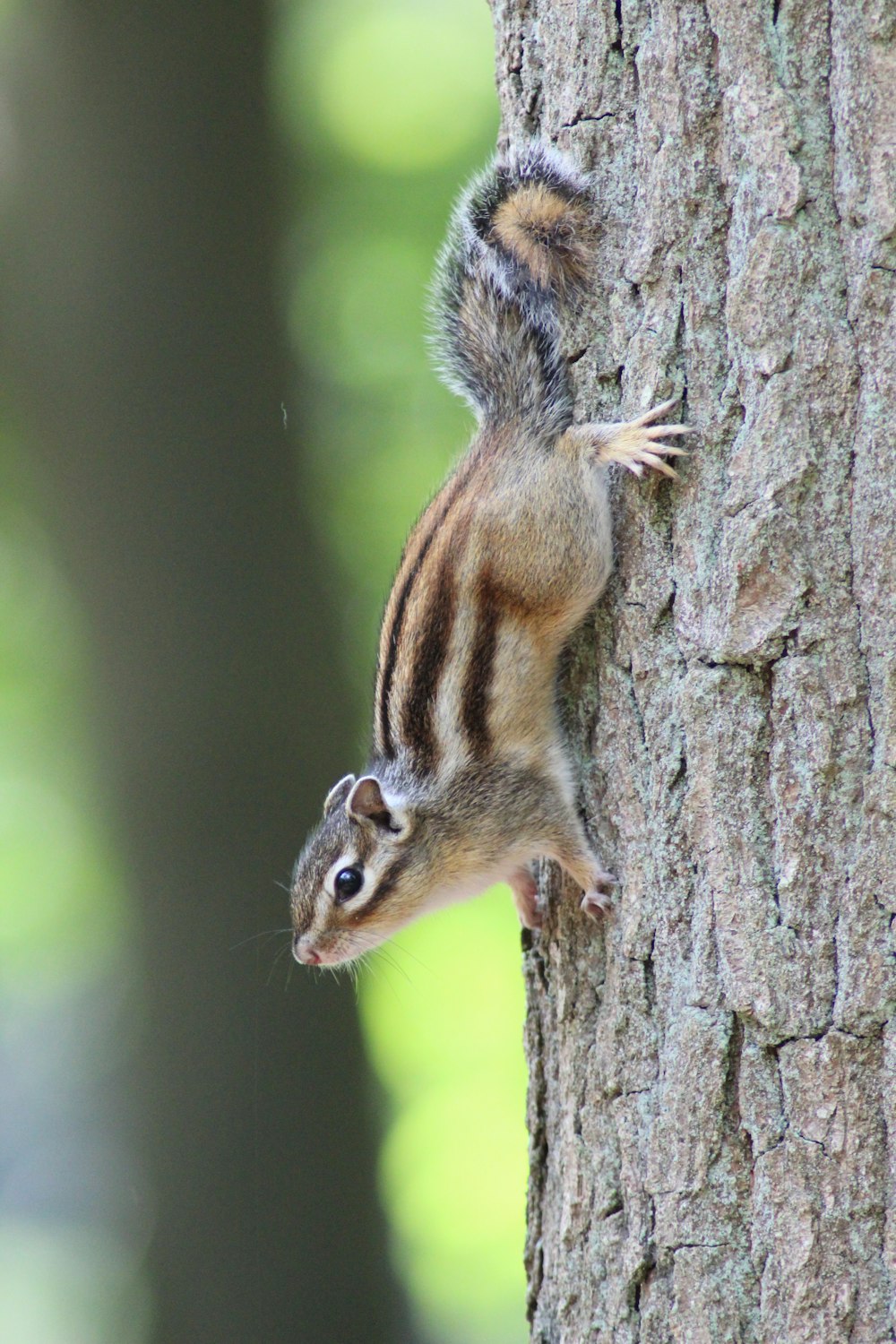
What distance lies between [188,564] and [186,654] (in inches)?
13.6

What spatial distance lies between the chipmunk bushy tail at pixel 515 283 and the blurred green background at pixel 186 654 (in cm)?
217

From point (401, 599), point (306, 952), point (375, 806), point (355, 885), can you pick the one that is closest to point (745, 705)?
point (401, 599)

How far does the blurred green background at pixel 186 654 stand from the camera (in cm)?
489

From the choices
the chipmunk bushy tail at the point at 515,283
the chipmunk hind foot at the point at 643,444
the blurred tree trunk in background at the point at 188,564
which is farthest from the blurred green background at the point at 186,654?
the chipmunk hind foot at the point at 643,444

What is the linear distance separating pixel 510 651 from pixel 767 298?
74 cm

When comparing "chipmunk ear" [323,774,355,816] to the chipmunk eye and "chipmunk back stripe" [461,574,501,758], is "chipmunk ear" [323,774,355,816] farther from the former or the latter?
"chipmunk back stripe" [461,574,501,758]

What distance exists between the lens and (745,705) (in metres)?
1.94

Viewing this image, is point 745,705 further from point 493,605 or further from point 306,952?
point 306,952

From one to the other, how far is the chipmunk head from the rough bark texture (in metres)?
0.57

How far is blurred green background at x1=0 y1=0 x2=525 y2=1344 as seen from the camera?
16.0ft

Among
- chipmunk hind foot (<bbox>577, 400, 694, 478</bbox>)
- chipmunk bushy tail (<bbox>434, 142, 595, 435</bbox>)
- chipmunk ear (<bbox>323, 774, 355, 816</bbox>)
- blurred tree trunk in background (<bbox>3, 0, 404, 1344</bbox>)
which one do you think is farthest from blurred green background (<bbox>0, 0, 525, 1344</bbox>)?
chipmunk hind foot (<bbox>577, 400, 694, 478</bbox>)

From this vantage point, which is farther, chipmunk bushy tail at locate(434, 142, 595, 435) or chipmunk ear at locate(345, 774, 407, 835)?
chipmunk ear at locate(345, 774, 407, 835)

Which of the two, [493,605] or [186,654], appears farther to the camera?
[186,654]

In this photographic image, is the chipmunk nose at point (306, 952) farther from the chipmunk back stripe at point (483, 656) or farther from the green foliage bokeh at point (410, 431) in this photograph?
the green foliage bokeh at point (410, 431)
